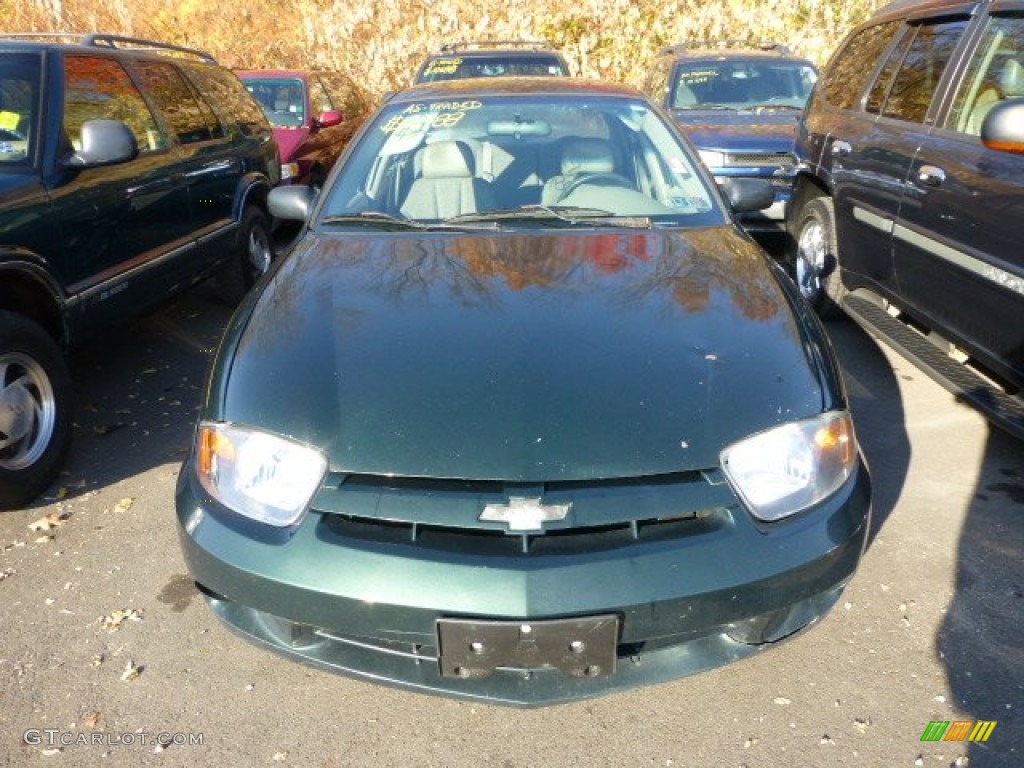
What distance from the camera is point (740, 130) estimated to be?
6.94 m

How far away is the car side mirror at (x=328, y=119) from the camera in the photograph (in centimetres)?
850

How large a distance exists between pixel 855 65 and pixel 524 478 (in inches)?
169

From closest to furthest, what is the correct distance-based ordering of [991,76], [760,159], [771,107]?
[991,76], [760,159], [771,107]

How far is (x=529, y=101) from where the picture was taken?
3.50 meters

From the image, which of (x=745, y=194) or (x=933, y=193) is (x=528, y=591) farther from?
(x=933, y=193)

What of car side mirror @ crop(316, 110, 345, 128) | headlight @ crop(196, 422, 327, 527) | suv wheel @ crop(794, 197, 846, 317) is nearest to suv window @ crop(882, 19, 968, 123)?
suv wheel @ crop(794, 197, 846, 317)

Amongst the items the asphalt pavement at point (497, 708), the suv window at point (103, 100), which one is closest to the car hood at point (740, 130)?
the suv window at point (103, 100)

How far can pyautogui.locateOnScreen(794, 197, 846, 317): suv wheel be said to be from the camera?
4.75 metres

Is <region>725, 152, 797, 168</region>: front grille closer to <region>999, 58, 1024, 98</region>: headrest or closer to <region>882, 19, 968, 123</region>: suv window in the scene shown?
<region>882, 19, 968, 123</region>: suv window

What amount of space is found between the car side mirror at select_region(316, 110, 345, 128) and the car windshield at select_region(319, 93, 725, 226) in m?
Answer: 5.26

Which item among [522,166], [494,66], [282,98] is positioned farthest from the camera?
[494,66]

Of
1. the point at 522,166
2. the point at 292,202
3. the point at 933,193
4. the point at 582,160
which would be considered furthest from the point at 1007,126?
the point at 292,202

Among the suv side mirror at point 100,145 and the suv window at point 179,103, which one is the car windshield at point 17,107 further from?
the suv window at point 179,103

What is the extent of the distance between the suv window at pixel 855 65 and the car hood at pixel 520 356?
260 cm
